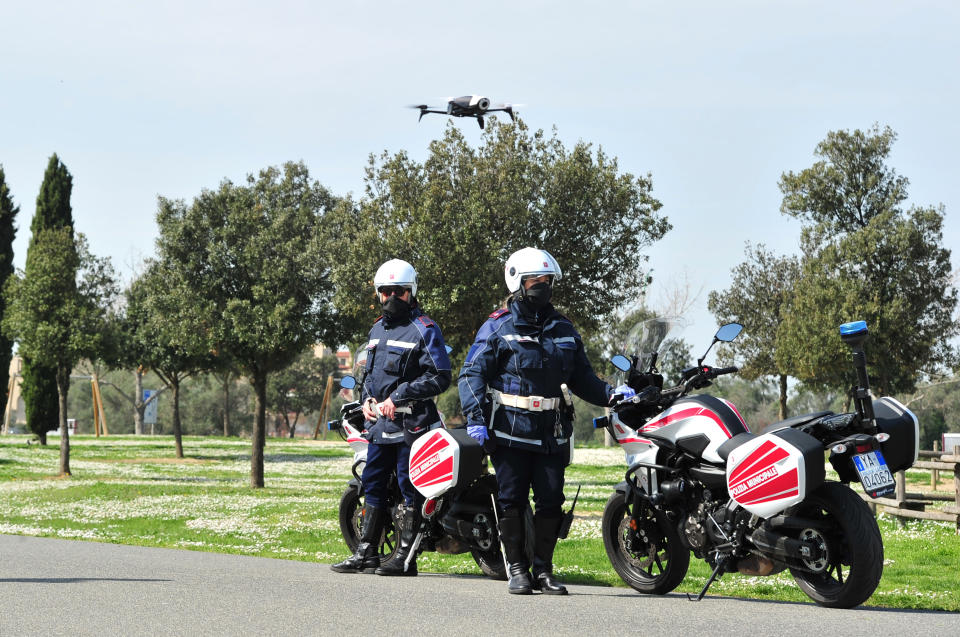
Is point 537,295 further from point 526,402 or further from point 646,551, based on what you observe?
point 646,551

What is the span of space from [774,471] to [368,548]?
350 centimetres

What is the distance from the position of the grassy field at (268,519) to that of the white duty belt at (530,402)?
196 cm

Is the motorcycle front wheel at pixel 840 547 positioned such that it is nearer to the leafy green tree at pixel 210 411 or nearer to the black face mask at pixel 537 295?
the black face mask at pixel 537 295

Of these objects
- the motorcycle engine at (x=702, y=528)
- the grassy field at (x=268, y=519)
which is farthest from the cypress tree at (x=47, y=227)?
the motorcycle engine at (x=702, y=528)

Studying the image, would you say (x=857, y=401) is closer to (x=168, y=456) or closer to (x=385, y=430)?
(x=385, y=430)

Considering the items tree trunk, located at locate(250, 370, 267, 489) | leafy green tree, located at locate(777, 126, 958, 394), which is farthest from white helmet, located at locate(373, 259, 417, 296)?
leafy green tree, located at locate(777, 126, 958, 394)

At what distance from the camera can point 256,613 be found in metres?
6.06

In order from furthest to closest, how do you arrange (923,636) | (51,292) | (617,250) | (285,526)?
(51,292) → (617,250) → (285,526) → (923,636)

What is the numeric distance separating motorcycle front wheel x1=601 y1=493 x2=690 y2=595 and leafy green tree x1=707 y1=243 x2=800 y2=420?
40416 millimetres

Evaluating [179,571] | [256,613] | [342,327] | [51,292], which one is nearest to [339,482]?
[342,327]

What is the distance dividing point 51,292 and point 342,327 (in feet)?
29.4

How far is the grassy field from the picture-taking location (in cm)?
933

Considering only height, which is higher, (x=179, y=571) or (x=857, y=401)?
(x=857, y=401)

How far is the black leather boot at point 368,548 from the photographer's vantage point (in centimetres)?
848
